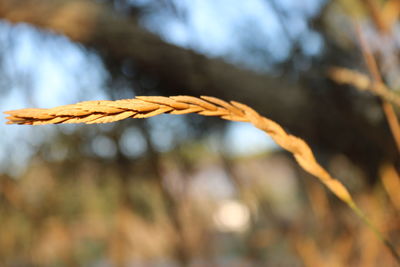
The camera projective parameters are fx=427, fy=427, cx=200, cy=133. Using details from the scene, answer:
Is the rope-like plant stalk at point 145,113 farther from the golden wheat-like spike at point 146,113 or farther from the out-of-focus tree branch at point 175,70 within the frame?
the out-of-focus tree branch at point 175,70

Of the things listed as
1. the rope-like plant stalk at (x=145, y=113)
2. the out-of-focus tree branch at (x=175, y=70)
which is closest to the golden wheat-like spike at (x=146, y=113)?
the rope-like plant stalk at (x=145, y=113)

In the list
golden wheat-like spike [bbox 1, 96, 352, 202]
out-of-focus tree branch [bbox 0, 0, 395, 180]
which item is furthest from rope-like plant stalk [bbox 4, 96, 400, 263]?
out-of-focus tree branch [bbox 0, 0, 395, 180]

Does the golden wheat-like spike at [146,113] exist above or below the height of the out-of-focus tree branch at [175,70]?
below

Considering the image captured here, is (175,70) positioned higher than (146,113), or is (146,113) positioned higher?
(175,70)

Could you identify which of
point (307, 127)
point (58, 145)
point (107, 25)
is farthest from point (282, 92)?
point (58, 145)

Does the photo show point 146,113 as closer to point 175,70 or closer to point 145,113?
point 145,113

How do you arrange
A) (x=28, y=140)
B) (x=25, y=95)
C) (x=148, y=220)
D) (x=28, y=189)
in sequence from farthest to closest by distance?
(x=148, y=220) < (x=28, y=189) < (x=28, y=140) < (x=25, y=95)

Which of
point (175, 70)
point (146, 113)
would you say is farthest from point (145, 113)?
point (175, 70)

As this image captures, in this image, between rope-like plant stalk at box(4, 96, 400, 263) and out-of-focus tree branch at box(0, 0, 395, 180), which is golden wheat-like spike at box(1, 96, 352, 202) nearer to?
rope-like plant stalk at box(4, 96, 400, 263)

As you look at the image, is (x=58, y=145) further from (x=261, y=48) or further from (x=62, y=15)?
(x=261, y=48)

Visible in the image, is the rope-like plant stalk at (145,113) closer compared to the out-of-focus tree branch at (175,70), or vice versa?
the rope-like plant stalk at (145,113)

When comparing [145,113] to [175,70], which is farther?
[175,70]
